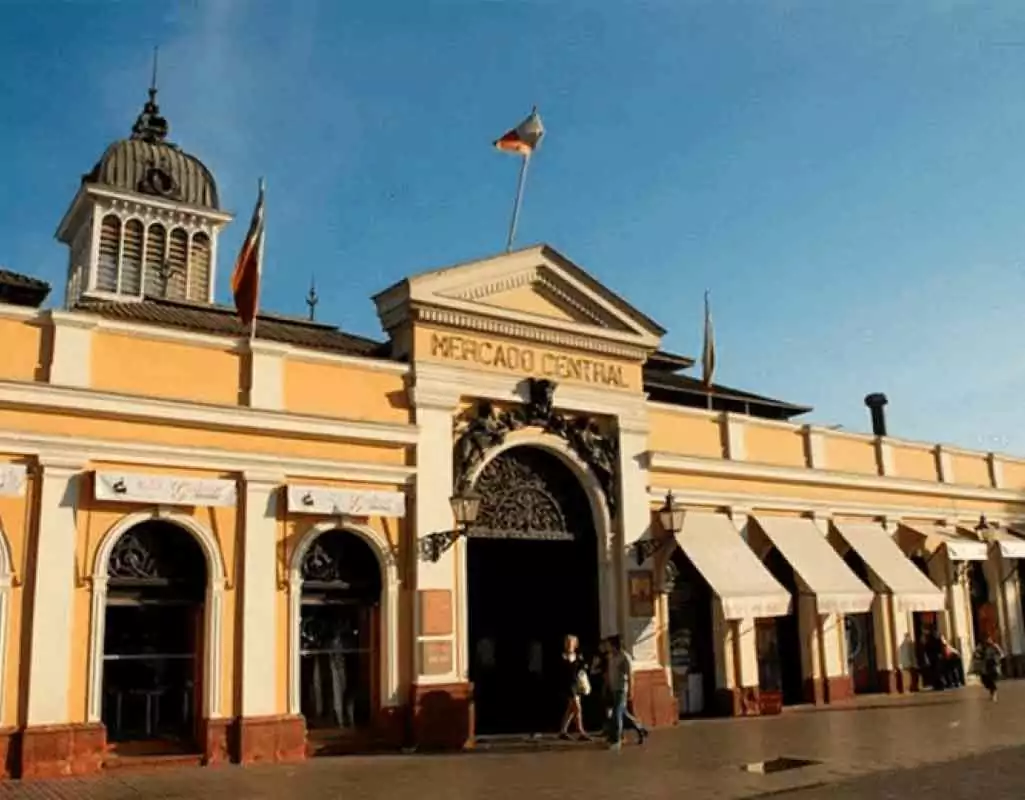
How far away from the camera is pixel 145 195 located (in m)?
36.4

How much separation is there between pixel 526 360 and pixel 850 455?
9509 millimetres

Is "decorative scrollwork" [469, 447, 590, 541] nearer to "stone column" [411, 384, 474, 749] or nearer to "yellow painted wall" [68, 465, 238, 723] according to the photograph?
"stone column" [411, 384, 474, 749]

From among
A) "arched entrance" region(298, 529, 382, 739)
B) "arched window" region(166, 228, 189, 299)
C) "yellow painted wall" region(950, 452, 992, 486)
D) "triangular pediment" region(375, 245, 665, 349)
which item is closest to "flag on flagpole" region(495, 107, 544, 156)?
"triangular pediment" region(375, 245, 665, 349)

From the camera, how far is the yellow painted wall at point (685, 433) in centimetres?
2012

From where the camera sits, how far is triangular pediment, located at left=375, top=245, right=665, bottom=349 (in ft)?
56.4

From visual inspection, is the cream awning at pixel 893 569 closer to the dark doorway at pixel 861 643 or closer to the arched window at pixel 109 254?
the dark doorway at pixel 861 643

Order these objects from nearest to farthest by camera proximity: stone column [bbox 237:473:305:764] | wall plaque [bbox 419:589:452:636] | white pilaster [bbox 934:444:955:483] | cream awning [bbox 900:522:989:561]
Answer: stone column [bbox 237:473:305:764] < wall plaque [bbox 419:589:452:636] < cream awning [bbox 900:522:989:561] < white pilaster [bbox 934:444:955:483]

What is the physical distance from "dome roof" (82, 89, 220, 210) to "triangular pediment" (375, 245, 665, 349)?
73.2 feet

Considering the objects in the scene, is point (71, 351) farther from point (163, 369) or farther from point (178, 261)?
point (178, 261)

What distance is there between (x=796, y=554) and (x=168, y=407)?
500 inches

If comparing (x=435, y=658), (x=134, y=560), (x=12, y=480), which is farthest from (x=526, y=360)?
(x=12, y=480)

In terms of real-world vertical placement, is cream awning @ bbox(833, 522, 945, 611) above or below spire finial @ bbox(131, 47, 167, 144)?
below

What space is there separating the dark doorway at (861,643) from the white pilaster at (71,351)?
16159 millimetres

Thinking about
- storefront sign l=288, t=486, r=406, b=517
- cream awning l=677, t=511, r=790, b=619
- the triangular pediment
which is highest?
the triangular pediment
